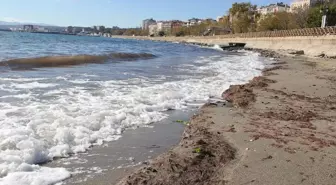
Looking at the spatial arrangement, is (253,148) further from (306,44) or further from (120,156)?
(306,44)

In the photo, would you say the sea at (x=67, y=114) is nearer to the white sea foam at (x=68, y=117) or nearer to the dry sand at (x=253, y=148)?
the white sea foam at (x=68, y=117)

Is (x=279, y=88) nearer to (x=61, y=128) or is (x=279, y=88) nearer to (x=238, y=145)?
(x=238, y=145)

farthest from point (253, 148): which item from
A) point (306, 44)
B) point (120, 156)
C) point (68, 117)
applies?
point (306, 44)

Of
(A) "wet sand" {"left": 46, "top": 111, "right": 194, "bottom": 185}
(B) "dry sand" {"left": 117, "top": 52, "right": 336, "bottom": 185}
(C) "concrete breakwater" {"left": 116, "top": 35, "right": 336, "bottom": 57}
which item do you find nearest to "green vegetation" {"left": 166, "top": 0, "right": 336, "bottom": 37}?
(C) "concrete breakwater" {"left": 116, "top": 35, "right": 336, "bottom": 57}

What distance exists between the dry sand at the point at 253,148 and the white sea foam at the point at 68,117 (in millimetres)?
1281

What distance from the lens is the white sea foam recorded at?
5.26 metres

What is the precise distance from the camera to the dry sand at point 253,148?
4.77m

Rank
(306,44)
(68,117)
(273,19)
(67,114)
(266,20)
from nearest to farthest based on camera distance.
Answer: (68,117), (67,114), (306,44), (273,19), (266,20)

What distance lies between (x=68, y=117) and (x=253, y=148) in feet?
13.2

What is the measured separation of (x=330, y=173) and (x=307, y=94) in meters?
7.77

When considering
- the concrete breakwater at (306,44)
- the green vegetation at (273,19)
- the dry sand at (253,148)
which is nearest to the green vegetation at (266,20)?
the green vegetation at (273,19)

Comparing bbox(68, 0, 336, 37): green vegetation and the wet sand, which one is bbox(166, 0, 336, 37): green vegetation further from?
the wet sand

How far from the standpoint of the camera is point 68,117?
7891 mm

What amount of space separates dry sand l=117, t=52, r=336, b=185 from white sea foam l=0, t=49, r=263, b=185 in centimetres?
128
